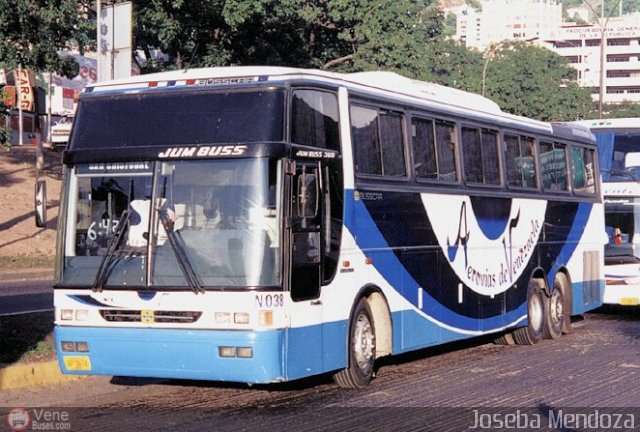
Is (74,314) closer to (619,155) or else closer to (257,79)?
(257,79)

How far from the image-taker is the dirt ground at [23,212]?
33.5 metres

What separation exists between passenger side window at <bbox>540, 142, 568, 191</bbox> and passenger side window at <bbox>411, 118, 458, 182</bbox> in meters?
3.56

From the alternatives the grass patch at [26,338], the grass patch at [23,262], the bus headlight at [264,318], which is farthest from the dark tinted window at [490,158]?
the grass patch at [23,262]

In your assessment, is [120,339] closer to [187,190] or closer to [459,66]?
[187,190]

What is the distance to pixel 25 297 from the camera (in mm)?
21766

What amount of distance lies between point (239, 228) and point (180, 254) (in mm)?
619

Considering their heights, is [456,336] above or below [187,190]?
below

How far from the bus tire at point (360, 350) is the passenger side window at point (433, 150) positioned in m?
2.25

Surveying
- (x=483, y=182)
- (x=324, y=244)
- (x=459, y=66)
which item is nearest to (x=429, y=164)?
(x=483, y=182)

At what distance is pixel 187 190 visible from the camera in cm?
1104

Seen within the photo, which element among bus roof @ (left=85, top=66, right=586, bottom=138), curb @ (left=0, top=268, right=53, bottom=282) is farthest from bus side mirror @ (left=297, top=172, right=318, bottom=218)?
curb @ (left=0, top=268, right=53, bottom=282)

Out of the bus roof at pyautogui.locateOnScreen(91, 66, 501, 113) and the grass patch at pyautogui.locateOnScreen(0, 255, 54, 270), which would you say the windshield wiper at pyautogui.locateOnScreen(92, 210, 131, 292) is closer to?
the bus roof at pyautogui.locateOnScreen(91, 66, 501, 113)

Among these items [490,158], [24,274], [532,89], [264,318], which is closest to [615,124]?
[490,158]

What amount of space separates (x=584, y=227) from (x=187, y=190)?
408 inches
